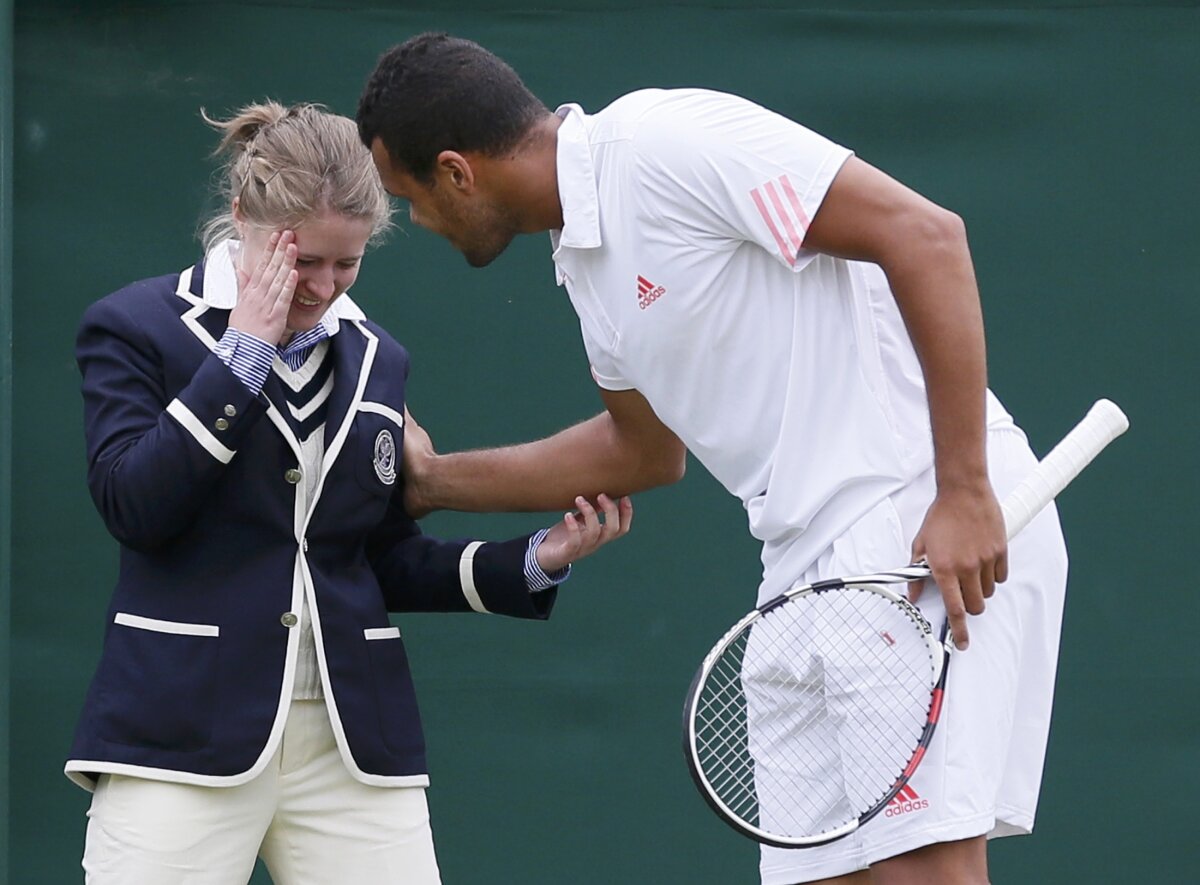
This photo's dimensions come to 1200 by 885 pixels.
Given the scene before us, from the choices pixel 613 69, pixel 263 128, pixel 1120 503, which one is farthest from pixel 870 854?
pixel 613 69

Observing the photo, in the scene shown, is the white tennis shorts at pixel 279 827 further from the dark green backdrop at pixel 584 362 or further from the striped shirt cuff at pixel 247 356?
the dark green backdrop at pixel 584 362

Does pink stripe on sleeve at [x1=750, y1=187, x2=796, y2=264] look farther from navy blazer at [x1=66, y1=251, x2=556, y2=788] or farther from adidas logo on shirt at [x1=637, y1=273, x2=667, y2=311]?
navy blazer at [x1=66, y1=251, x2=556, y2=788]

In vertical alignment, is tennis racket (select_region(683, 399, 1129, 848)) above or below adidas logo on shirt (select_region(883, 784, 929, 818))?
above

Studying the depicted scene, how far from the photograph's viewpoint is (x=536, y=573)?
3.05 metres

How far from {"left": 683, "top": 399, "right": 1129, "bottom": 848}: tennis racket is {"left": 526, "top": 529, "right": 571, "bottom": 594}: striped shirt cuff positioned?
473 mm

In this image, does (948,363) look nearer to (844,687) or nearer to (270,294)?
(844,687)

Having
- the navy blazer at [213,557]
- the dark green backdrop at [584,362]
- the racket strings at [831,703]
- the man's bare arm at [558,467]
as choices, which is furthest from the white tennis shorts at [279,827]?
the dark green backdrop at [584,362]

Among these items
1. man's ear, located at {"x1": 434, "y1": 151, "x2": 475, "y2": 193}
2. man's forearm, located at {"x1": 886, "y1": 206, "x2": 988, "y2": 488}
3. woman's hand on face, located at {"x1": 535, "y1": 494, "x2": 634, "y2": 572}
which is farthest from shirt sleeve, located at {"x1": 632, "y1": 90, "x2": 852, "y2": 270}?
woman's hand on face, located at {"x1": 535, "y1": 494, "x2": 634, "y2": 572}

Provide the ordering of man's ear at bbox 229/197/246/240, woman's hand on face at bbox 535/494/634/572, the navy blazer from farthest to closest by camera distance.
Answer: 1. woman's hand on face at bbox 535/494/634/572
2. man's ear at bbox 229/197/246/240
3. the navy blazer

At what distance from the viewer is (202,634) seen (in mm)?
2738

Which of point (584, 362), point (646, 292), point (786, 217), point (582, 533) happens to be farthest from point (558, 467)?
point (584, 362)

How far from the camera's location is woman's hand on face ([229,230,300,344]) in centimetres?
270

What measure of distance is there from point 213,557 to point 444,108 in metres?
0.73

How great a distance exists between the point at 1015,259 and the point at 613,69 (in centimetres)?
97
